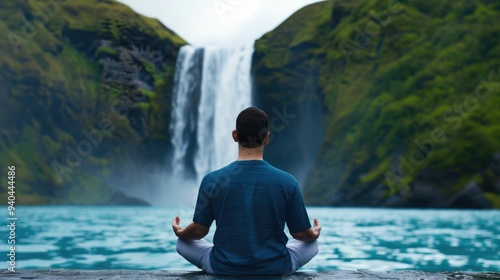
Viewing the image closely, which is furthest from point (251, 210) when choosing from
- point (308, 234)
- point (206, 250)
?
point (206, 250)

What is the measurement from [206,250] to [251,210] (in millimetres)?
706

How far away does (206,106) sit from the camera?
246 ft

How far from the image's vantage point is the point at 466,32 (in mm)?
70312

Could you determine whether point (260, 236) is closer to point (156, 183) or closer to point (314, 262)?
point (314, 262)

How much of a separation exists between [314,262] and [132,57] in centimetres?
7851

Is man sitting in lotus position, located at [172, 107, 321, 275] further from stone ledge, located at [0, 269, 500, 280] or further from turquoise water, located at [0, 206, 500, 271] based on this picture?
turquoise water, located at [0, 206, 500, 271]

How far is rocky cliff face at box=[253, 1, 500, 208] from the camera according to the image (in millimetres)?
57094

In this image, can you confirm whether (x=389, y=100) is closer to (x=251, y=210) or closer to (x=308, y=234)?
(x=308, y=234)

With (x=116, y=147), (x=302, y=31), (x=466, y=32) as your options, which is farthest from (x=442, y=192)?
(x=116, y=147)

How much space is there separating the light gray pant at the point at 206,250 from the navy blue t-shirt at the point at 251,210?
310mm

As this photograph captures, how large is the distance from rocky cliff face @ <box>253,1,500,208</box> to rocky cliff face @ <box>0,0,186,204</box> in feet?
55.9

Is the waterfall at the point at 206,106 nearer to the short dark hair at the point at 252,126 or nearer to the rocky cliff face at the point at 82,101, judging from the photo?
the rocky cliff face at the point at 82,101

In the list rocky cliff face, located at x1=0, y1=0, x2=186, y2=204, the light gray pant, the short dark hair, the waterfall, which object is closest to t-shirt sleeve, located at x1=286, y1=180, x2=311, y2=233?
the light gray pant

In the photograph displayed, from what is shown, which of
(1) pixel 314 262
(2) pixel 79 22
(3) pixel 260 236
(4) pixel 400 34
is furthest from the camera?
(2) pixel 79 22
